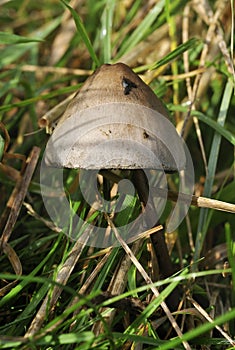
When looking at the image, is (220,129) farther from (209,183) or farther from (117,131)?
(117,131)

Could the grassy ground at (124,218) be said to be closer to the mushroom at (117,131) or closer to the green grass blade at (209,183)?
the green grass blade at (209,183)

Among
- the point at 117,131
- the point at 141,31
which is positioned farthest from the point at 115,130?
the point at 141,31

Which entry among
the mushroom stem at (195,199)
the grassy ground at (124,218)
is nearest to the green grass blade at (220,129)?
the grassy ground at (124,218)

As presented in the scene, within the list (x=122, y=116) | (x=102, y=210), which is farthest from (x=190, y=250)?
(x=122, y=116)

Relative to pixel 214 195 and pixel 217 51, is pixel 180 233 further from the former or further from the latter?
pixel 217 51

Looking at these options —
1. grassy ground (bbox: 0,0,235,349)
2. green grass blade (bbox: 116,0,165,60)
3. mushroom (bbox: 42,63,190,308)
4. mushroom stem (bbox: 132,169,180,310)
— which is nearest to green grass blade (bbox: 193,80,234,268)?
grassy ground (bbox: 0,0,235,349)
